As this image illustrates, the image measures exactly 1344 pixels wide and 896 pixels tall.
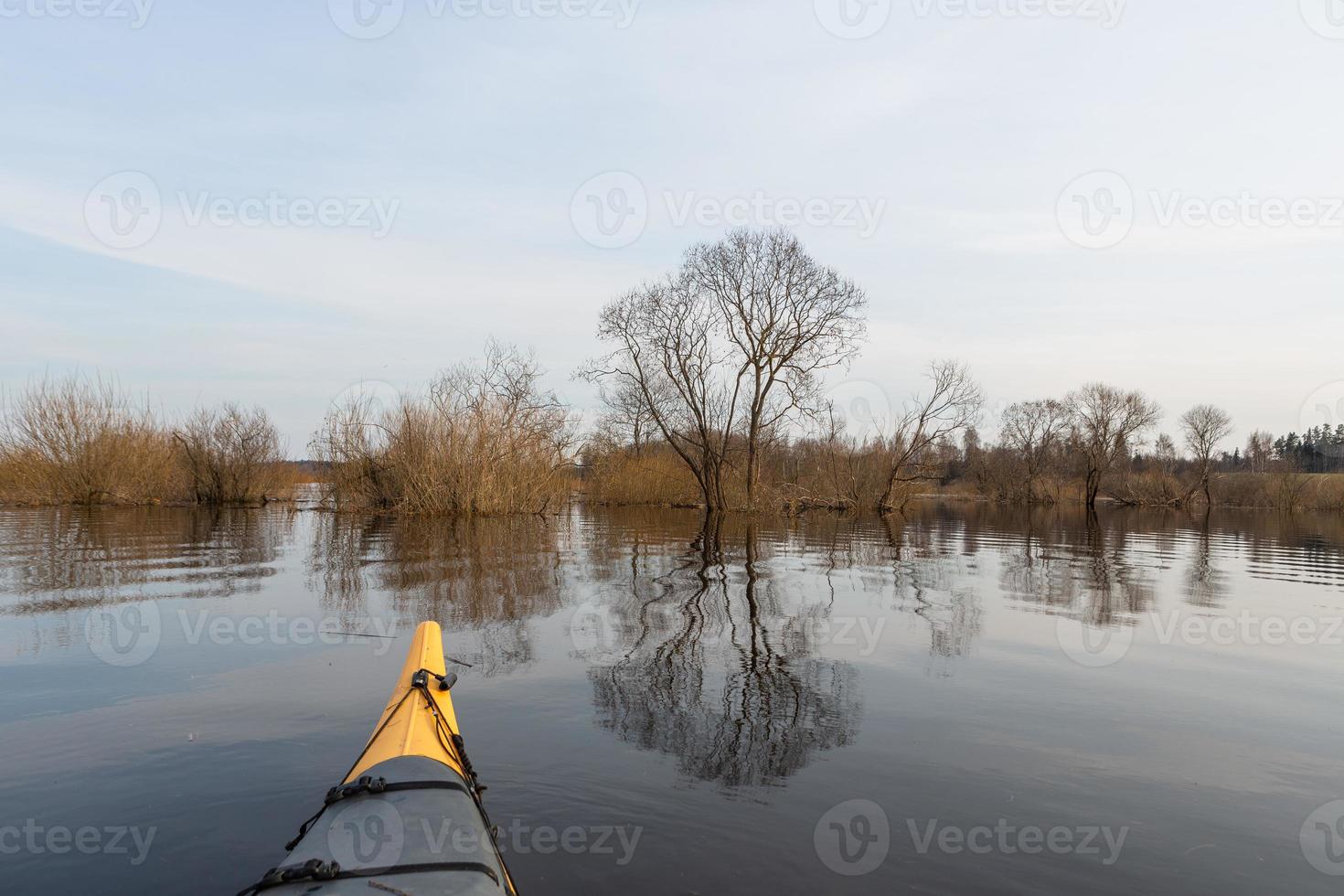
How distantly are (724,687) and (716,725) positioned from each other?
0.98m

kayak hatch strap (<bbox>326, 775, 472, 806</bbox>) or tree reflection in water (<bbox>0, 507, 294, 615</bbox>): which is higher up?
kayak hatch strap (<bbox>326, 775, 472, 806</bbox>)

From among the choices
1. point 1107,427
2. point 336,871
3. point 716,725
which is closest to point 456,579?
point 716,725

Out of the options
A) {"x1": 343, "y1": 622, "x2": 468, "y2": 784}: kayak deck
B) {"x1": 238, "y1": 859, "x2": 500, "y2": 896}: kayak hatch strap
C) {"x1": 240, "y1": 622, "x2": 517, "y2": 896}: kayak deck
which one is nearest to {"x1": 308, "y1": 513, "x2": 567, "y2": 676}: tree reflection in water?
{"x1": 343, "y1": 622, "x2": 468, "y2": 784}: kayak deck

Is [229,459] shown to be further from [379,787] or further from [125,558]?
[379,787]

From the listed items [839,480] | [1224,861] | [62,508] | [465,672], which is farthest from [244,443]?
[1224,861]

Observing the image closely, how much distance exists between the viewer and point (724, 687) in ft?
21.9

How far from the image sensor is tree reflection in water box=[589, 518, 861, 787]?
5.26m

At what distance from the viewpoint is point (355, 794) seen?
11.3 ft

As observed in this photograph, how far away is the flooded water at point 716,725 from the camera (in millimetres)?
3879

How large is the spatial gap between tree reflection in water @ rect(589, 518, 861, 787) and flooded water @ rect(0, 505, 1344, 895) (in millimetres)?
39

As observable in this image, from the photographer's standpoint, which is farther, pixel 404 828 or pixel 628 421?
pixel 628 421

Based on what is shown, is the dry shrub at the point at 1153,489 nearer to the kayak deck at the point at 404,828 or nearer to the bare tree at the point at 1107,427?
the bare tree at the point at 1107,427

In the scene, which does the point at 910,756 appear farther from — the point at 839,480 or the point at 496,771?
the point at 839,480

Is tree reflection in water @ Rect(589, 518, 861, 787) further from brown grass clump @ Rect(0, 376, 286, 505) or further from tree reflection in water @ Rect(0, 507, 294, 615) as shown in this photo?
brown grass clump @ Rect(0, 376, 286, 505)
